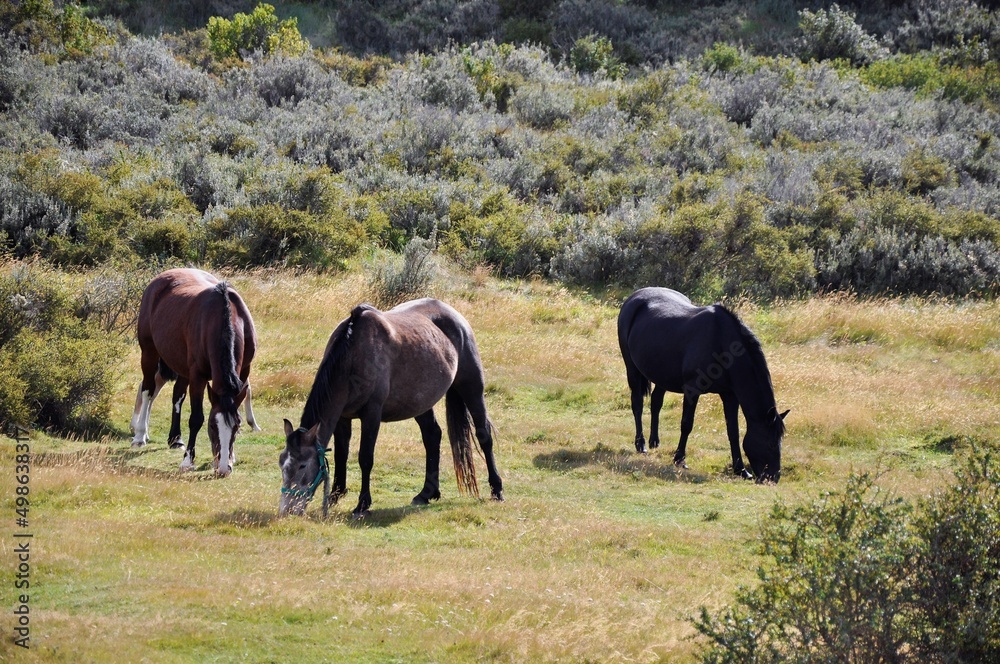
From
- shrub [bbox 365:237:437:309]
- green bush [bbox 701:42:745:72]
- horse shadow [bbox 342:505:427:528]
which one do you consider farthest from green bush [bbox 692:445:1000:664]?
green bush [bbox 701:42:745:72]

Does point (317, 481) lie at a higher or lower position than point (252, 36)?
lower

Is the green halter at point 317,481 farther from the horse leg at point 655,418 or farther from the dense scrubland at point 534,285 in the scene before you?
the horse leg at point 655,418

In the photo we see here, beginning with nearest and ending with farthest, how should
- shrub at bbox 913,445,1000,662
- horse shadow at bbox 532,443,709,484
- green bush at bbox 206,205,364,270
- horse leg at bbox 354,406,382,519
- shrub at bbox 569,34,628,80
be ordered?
shrub at bbox 913,445,1000,662 < horse leg at bbox 354,406,382,519 < horse shadow at bbox 532,443,709,484 < green bush at bbox 206,205,364,270 < shrub at bbox 569,34,628,80

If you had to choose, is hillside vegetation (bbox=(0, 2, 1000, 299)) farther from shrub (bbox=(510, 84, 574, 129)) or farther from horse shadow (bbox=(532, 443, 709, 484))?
horse shadow (bbox=(532, 443, 709, 484))

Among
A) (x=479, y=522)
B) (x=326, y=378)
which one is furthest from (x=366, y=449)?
(x=479, y=522)

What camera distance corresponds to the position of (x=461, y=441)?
36.1 ft

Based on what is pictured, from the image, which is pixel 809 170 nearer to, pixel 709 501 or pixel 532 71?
pixel 532 71

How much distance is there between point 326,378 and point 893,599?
18.1ft

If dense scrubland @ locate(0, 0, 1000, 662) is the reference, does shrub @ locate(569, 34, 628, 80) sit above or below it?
above

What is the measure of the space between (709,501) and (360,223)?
636 inches

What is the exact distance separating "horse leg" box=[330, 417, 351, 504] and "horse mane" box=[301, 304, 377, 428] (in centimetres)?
67

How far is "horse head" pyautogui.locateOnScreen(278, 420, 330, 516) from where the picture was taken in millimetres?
9164

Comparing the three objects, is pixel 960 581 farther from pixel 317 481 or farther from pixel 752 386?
pixel 752 386

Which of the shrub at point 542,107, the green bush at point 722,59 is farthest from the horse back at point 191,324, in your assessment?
the green bush at point 722,59
